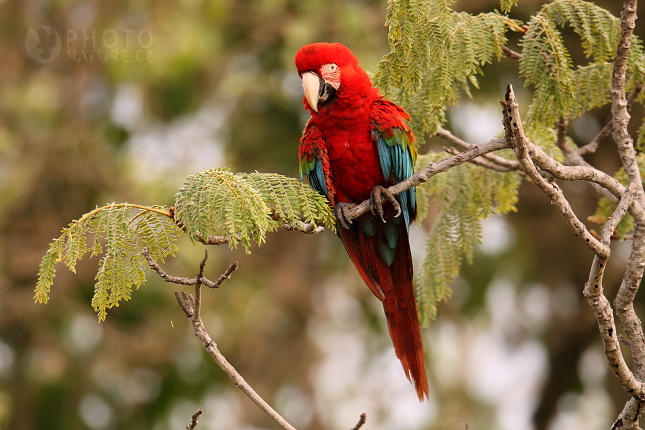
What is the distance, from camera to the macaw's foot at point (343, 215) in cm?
245

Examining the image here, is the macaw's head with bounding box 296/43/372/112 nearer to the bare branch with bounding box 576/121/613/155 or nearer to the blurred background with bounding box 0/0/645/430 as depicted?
the bare branch with bounding box 576/121/613/155

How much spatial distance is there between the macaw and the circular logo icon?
459cm

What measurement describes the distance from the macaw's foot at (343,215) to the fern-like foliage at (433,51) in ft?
1.51

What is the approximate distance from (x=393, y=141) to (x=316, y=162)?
330 mm

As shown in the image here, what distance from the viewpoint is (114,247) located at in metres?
1.64

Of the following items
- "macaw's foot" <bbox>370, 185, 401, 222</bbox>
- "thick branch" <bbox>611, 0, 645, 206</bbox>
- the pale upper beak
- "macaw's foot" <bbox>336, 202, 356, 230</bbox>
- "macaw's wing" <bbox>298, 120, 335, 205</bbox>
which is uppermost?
"thick branch" <bbox>611, 0, 645, 206</bbox>

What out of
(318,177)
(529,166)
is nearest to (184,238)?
(318,177)

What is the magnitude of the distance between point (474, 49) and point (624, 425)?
1310mm

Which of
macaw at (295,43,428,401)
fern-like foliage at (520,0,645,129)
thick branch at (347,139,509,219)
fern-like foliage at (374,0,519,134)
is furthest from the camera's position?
macaw at (295,43,428,401)

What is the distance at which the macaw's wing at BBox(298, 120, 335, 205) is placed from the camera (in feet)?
8.18

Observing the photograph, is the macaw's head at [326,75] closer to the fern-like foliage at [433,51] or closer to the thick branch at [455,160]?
the fern-like foliage at [433,51]

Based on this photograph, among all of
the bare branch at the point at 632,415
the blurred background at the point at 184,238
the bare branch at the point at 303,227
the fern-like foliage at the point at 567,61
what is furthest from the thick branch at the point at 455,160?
the blurred background at the point at 184,238

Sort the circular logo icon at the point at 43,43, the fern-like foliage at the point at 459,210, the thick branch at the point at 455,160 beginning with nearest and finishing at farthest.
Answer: the thick branch at the point at 455,160 → the fern-like foliage at the point at 459,210 → the circular logo icon at the point at 43,43

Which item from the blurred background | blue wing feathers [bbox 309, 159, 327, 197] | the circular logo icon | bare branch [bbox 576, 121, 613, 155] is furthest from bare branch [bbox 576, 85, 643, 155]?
the circular logo icon
